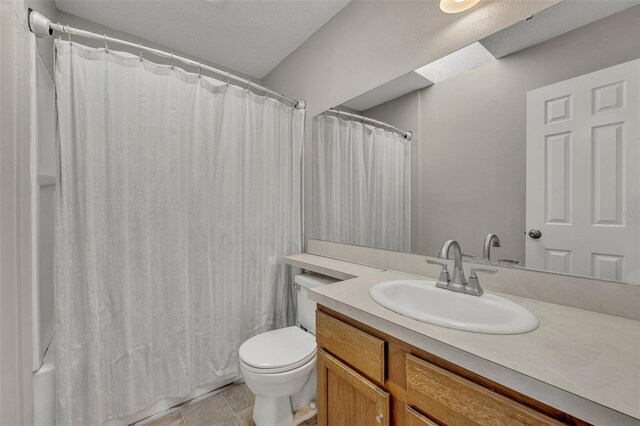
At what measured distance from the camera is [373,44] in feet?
5.17

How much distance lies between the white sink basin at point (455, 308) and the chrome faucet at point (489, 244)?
194 millimetres

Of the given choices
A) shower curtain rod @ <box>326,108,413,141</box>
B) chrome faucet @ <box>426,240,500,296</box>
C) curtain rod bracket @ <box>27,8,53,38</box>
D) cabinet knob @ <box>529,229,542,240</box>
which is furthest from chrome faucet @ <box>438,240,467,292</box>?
curtain rod bracket @ <box>27,8,53,38</box>

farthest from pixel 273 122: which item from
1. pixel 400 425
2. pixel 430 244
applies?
pixel 400 425

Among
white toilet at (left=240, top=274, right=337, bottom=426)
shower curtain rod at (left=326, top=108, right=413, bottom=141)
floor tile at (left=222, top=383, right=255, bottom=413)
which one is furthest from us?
floor tile at (left=222, top=383, right=255, bottom=413)

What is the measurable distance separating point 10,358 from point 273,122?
1.71 m

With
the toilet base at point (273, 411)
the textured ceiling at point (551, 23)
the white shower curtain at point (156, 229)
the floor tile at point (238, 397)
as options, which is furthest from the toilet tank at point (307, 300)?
the textured ceiling at point (551, 23)

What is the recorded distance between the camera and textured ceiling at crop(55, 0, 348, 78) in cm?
169

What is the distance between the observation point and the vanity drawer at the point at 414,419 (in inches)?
28.0

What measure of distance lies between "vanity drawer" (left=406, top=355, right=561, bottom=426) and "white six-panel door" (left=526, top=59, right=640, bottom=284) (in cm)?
62

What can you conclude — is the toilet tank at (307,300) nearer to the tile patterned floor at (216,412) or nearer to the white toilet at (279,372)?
the white toilet at (279,372)

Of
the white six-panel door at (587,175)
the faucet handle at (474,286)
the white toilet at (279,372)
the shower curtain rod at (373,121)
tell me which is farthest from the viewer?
the shower curtain rod at (373,121)

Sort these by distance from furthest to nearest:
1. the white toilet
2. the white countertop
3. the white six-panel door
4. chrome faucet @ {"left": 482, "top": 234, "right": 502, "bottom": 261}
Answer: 1. the white toilet
2. chrome faucet @ {"left": 482, "top": 234, "right": 502, "bottom": 261}
3. the white six-panel door
4. the white countertop

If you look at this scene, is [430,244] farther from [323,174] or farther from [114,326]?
[114,326]

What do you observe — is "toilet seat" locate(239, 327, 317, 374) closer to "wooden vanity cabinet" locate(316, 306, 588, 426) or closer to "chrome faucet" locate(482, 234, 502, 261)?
"wooden vanity cabinet" locate(316, 306, 588, 426)
